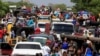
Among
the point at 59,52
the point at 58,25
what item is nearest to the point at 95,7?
the point at 58,25

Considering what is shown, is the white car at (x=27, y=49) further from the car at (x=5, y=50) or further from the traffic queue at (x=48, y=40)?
the car at (x=5, y=50)

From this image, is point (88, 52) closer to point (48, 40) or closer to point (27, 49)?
point (27, 49)

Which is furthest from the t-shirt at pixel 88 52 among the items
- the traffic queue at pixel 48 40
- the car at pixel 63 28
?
the car at pixel 63 28

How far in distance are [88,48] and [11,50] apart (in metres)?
8.60

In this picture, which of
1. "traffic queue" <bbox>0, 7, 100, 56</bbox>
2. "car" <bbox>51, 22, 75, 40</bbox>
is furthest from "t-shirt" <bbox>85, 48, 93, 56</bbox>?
"car" <bbox>51, 22, 75, 40</bbox>

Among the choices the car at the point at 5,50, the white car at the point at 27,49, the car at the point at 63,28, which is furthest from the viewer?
the car at the point at 63,28

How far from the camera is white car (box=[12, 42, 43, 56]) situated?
31523 millimetres

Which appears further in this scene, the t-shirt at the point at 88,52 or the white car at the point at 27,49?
the white car at the point at 27,49

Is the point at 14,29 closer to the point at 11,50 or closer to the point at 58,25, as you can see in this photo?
the point at 58,25

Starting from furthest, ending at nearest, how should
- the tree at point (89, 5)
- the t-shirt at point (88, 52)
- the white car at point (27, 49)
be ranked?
the tree at point (89, 5) < the white car at point (27, 49) < the t-shirt at point (88, 52)

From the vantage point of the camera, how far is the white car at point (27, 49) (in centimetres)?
3152

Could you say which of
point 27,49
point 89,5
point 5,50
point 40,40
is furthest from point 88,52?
point 89,5

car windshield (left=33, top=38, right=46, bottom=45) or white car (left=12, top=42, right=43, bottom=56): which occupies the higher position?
white car (left=12, top=42, right=43, bottom=56)

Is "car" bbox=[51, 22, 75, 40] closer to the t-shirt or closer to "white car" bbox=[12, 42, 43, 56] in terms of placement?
"white car" bbox=[12, 42, 43, 56]
